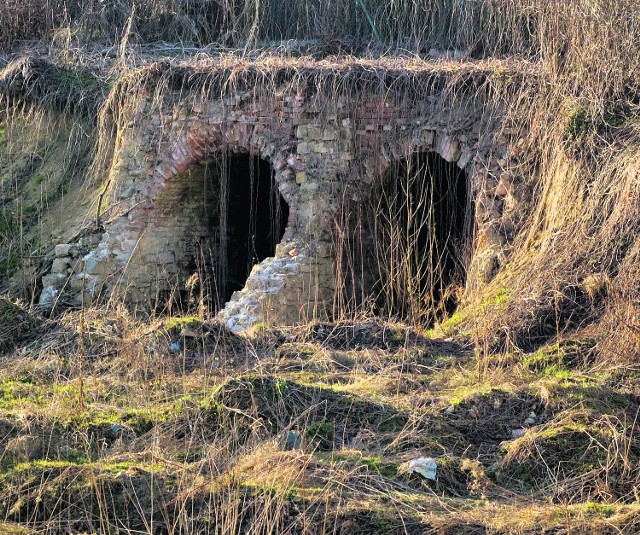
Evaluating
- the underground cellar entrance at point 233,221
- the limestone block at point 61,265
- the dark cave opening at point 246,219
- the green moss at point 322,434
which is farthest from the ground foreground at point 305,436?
the dark cave opening at point 246,219

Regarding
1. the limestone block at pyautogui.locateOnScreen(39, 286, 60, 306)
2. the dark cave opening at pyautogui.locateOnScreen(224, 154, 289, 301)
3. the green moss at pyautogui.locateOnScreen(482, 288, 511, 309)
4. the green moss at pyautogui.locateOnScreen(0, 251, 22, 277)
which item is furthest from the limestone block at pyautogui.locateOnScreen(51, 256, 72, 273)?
the green moss at pyautogui.locateOnScreen(482, 288, 511, 309)

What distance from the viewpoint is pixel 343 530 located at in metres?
5.06

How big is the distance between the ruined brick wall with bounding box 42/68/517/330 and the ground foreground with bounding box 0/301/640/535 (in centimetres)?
173

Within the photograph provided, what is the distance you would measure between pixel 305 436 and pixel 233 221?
6.78 metres

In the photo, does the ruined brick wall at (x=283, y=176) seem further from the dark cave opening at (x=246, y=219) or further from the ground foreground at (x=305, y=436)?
the ground foreground at (x=305, y=436)

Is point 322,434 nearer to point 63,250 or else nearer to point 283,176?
point 283,176

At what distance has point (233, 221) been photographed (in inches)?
497

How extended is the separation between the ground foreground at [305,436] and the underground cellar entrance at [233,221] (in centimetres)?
353

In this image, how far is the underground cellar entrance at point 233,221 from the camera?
1167 cm

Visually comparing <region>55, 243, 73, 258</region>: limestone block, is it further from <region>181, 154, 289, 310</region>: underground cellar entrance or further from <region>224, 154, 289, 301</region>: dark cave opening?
<region>224, 154, 289, 301</region>: dark cave opening

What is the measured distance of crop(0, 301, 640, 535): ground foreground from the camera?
17.0ft

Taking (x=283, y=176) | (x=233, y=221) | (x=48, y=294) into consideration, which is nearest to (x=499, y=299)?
(x=283, y=176)

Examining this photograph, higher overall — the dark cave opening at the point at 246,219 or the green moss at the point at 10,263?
the dark cave opening at the point at 246,219

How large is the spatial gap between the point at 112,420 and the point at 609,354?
3.58m
